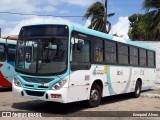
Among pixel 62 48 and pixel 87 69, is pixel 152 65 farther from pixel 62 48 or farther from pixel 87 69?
pixel 62 48

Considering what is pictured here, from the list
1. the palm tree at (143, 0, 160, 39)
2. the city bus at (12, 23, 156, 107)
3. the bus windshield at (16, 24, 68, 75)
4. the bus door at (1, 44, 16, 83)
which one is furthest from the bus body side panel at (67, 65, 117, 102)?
the palm tree at (143, 0, 160, 39)

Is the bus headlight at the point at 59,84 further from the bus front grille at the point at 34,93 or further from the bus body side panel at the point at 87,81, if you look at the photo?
the bus front grille at the point at 34,93

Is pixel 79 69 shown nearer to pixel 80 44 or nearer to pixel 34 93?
pixel 80 44

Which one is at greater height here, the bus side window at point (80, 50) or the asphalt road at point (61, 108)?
the bus side window at point (80, 50)

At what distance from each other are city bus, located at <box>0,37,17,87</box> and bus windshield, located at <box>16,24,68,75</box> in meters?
6.06

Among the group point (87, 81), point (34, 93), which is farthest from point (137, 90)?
A: point (34, 93)

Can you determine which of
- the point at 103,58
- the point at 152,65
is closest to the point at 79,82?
the point at 103,58

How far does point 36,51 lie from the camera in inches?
418

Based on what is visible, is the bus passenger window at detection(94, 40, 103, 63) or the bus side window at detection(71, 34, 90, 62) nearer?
the bus side window at detection(71, 34, 90, 62)

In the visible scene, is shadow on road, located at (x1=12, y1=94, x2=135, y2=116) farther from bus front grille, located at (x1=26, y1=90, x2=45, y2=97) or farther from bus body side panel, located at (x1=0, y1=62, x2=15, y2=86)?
bus body side panel, located at (x1=0, y1=62, x2=15, y2=86)

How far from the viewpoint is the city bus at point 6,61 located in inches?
658

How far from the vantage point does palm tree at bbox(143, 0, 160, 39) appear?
2762 centimetres

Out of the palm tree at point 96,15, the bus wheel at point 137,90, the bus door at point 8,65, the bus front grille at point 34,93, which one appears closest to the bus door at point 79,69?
the bus front grille at point 34,93

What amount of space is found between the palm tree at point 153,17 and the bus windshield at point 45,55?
18.5 m
